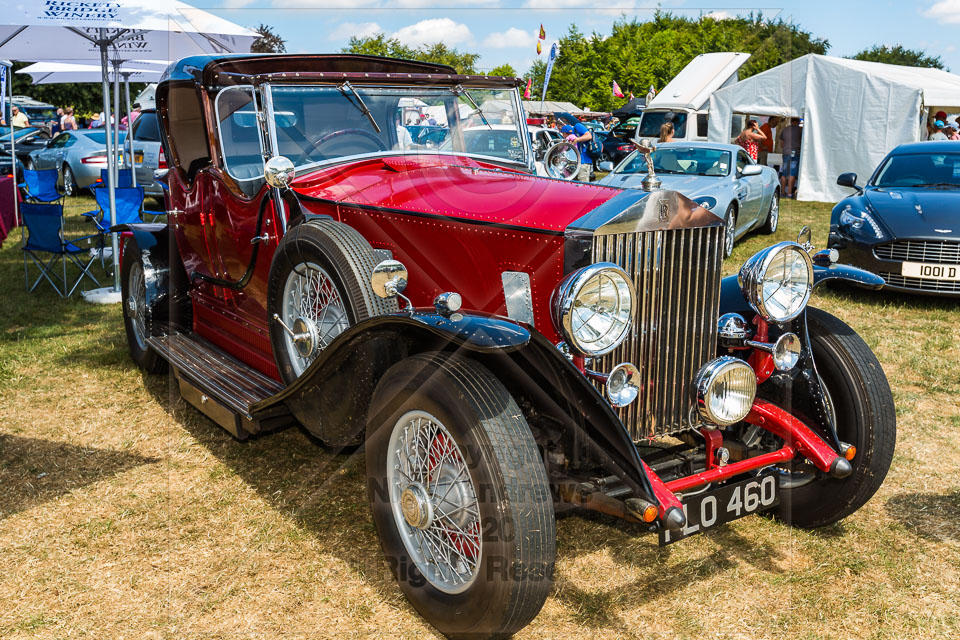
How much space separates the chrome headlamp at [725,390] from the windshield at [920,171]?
21.6 ft

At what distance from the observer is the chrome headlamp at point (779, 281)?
2.92m

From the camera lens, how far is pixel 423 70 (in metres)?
4.49

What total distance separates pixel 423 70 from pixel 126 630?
3.25 m

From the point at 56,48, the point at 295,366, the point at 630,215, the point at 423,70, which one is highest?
the point at 56,48

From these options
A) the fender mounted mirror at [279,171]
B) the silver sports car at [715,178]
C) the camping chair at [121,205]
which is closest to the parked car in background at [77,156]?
the camping chair at [121,205]

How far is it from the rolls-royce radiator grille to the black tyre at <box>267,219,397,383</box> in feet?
3.14

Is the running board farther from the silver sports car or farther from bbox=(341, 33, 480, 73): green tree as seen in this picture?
the silver sports car

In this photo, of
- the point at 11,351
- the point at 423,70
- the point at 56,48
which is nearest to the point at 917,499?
the point at 423,70

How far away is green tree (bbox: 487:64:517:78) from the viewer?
15.0ft

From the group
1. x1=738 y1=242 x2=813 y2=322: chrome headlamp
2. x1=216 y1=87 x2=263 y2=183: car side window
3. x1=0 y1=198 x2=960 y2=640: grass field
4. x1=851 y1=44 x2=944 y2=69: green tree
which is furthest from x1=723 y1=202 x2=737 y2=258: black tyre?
x1=851 y1=44 x2=944 y2=69: green tree

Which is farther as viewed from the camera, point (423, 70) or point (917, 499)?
point (423, 70)

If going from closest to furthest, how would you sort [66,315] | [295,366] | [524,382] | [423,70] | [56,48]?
[524,382] → [295,366] → [423,70] → [66,315] → [56,48]

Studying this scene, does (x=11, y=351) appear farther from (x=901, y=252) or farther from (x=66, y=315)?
(x=901, y=252)

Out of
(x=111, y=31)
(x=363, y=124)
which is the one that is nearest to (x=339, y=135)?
(x=363, y=124)
